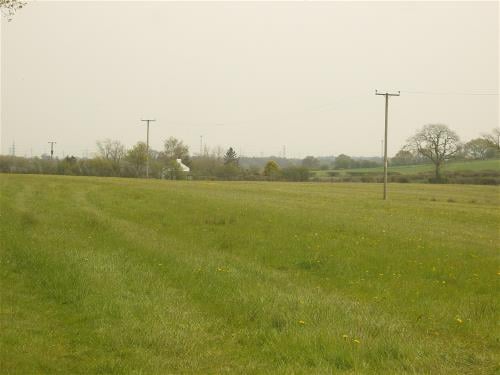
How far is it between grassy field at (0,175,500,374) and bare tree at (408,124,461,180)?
103m

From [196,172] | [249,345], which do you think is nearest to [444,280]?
[249,345]

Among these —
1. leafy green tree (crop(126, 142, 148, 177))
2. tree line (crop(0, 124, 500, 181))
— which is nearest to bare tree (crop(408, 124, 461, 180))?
tree line (crop(0, 124, 500, 181))

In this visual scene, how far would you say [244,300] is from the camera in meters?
9.85

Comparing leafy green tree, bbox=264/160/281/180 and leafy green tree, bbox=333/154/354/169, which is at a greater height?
leafy green tree, bbox=333/154/354/169

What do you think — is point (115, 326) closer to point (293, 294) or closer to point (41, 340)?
point (41, 340)

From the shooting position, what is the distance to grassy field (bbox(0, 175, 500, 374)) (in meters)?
7.10

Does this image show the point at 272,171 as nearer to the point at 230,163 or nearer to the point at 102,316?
the point at 230,163

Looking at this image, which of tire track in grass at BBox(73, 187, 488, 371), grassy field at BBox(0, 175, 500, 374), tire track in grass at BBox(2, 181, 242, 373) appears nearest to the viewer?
tire track in grass at BBox(2, 181, 242, 373)

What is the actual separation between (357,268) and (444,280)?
2045mm

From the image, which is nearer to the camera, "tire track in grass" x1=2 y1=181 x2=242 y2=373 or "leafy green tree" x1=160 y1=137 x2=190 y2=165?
"tire track in grass" x1=2 y1=181 x2=242 y2=373

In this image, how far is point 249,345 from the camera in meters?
7.71

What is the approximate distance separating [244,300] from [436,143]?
381 ft

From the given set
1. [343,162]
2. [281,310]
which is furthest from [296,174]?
[281,310]

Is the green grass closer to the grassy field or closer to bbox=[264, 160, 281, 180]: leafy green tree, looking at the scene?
Result: bbox=[264, 160, 281, 180]: leafy green tree
